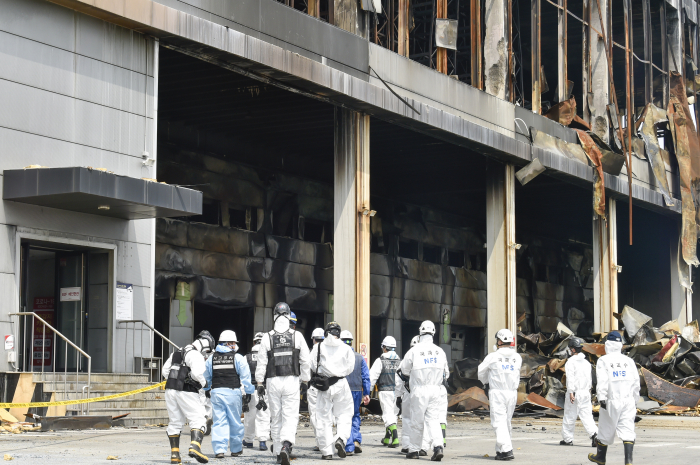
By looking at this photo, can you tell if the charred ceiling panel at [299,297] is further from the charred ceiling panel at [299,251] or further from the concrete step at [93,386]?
the concrete step at [93,386]

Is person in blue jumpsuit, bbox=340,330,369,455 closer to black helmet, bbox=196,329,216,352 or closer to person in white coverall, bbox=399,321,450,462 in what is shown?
person in white coverall, bbox=399,321,450,462

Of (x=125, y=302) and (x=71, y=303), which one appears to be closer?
(x=125, y=302)

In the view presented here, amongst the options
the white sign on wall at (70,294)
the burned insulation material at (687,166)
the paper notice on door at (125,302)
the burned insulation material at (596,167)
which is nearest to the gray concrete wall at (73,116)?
the paper notice on door at (125,302)

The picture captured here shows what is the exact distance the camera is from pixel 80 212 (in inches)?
768

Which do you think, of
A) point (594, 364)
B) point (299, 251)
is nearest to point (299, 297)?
point (299, 251)

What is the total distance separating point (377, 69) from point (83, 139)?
10437 mm

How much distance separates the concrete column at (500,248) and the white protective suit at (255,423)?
57.3 ft

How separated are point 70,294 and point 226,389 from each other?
8012 millimetres

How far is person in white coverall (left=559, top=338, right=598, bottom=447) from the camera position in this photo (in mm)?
16922

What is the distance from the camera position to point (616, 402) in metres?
12.6

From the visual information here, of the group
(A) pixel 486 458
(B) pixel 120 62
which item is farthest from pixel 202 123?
(A) pixel 486 458

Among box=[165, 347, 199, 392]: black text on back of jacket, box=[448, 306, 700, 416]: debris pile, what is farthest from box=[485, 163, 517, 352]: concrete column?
box=[165, 347, 199, 392]: black text on back of jacket

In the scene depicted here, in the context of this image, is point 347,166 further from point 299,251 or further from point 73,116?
point 73,116

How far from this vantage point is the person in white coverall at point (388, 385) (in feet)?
53.5
